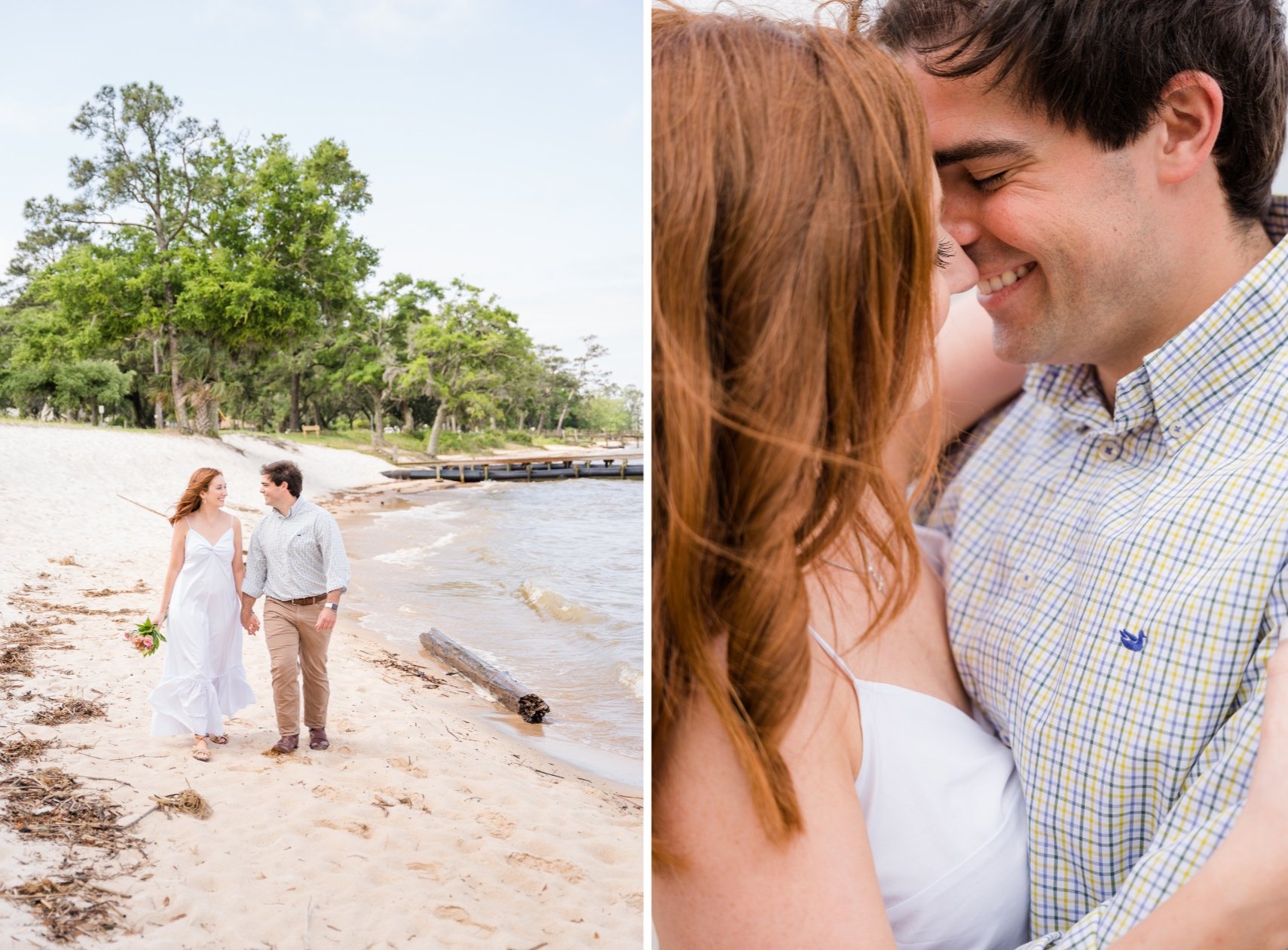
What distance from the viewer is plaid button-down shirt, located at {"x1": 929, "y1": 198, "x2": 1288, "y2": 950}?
839mm

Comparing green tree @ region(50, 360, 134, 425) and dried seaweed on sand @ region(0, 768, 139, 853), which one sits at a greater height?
green tree @ region(50, 360, 134, 425)

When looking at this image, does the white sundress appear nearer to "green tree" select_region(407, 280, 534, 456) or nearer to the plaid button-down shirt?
"green tree" select_region(407, 280, 534, 456)

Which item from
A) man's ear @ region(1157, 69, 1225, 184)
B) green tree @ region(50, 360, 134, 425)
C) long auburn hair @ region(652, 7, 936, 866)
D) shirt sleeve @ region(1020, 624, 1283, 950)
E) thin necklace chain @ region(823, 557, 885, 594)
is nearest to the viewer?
long auburn hair @ region(652, 7, 936, 866)

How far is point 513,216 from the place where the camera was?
1.86 m

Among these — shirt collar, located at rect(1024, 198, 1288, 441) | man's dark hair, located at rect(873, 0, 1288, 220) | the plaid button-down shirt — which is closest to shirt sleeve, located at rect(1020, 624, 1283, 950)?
the plaid button-down shirt

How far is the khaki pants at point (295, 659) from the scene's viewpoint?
172cm

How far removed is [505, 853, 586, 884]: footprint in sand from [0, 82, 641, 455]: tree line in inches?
35.3

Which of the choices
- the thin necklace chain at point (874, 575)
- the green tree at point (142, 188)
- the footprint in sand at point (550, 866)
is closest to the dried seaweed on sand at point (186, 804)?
the footprint in sand at point (550, 866)

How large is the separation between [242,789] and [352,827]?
229 millimetres

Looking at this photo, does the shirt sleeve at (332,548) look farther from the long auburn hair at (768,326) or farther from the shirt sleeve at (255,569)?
the long auburn hair at (768,326)

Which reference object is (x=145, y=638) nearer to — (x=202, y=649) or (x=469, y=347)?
(x=202, y=649)

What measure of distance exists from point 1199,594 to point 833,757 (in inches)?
16.6

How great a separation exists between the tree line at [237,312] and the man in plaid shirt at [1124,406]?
755 millimetres

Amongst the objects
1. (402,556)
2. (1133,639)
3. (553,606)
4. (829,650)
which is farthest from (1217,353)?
(402,556)
